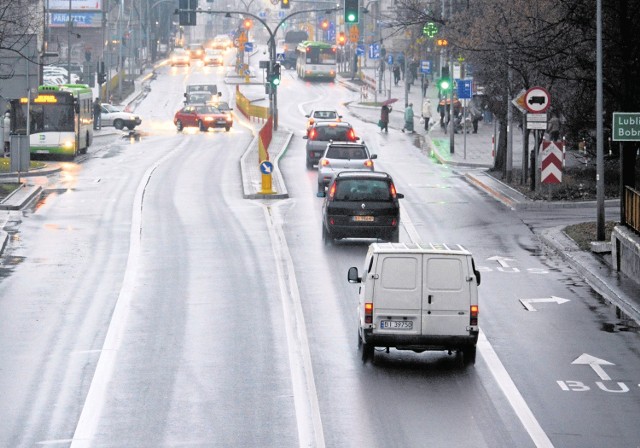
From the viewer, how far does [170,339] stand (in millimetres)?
21906

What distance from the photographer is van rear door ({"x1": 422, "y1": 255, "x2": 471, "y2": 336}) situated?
63.8 feet

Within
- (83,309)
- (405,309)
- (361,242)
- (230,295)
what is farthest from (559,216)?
(405,309)

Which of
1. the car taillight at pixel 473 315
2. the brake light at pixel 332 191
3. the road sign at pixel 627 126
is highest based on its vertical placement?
the road sign at pixel 627 126

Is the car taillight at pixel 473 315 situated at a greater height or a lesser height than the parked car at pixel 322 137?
lesser

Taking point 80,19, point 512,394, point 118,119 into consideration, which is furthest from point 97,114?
point 80,19

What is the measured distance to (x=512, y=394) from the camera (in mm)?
18203

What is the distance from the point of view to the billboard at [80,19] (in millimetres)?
155750

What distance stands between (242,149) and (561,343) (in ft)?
139

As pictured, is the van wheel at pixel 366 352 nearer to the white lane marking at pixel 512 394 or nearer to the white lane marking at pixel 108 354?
the white lane marking at pixel 512 394

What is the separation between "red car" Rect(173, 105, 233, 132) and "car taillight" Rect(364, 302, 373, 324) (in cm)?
5810

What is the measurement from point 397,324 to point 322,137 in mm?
35315

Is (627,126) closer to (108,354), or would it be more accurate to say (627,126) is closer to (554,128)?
(108,354)

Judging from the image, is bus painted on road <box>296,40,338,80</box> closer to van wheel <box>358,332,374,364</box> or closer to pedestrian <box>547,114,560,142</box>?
pedestrian <box>547,114,560,142</box>

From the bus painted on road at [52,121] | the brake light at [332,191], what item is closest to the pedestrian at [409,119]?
the bus painted on road at [52,121]
